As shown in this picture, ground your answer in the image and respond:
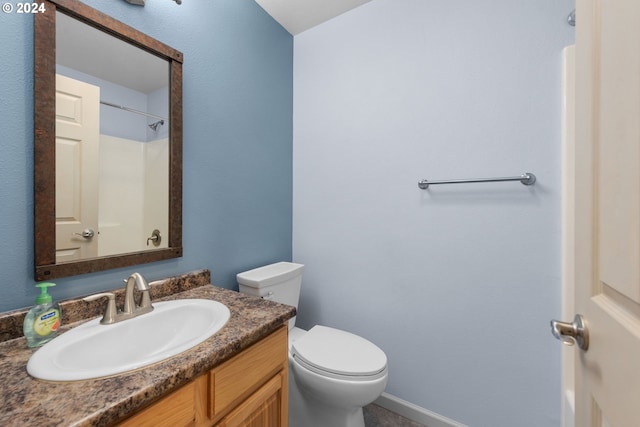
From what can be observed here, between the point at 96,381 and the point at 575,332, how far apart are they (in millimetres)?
995

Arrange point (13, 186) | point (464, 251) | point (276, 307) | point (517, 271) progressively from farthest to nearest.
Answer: point (464, 251), point (517, 271), point (276, 307), point (13, 186)

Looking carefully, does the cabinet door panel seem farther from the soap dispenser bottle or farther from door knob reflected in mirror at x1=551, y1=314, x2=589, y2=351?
door knob reflected in mirror at x1=551, y1=314, x2=589, y2=351

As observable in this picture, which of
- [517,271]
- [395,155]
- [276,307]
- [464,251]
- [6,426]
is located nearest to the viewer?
[6,426]

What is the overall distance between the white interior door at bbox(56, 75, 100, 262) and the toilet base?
1.07 metres

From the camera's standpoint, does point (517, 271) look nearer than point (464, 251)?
Yes

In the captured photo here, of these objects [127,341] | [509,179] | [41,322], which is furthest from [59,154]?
[509,179]

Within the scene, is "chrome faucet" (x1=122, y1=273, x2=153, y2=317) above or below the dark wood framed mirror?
below

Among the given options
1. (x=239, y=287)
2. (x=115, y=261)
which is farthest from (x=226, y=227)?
(x=115, y=261)

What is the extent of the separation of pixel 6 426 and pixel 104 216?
0.69m

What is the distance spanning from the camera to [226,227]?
4.61ft

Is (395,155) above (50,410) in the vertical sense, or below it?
above

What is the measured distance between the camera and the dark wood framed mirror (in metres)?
0.81

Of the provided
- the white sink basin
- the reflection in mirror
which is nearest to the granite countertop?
the white sink basin

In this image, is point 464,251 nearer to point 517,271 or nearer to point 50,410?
point 517,271
